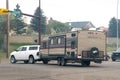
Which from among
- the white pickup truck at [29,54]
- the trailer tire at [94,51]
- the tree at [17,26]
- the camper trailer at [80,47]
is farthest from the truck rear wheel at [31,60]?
the tree at [17,26]

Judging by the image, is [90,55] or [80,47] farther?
[90,55]

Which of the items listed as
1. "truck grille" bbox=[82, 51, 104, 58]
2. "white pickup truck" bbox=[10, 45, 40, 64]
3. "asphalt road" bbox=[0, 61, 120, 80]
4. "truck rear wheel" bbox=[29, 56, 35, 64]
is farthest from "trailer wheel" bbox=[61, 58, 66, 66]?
"truck rear wheel" bbox=[29, 56, 35, 64]

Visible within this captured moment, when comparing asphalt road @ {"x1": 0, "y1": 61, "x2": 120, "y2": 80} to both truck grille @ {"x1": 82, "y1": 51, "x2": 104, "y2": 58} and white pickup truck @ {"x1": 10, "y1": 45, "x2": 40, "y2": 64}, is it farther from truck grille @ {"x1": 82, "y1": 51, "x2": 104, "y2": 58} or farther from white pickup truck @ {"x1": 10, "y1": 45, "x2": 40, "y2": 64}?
white pickup truck @ {"x1": 10, "y1": 45, "x2": 40, "y2": 64}

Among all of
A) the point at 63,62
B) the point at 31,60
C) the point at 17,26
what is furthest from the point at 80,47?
the point at 17,26

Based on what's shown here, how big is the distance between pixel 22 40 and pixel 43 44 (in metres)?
54.8

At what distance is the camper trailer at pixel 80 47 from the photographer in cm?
3188

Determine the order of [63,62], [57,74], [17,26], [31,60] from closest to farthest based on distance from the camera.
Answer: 1. [57,74]
2. [63,62]
3. [31,60]
4. [17,26]

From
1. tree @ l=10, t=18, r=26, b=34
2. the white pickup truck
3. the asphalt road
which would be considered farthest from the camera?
tree @ l=10, t=18, r=26, b=34

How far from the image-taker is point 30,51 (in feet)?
128

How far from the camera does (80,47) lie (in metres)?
31.9

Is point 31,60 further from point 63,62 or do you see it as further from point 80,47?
point 80,47

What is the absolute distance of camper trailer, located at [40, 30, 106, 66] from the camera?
31.9 m

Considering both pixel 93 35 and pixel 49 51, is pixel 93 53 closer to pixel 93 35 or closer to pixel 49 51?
pixel 93 35

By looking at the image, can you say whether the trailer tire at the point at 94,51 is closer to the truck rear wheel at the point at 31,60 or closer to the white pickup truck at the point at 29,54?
the white pickup truck at the point at 29,54
